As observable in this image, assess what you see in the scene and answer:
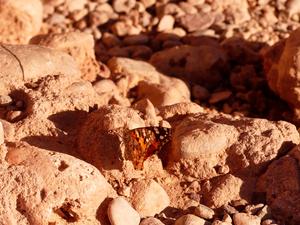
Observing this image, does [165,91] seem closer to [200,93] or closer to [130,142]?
[200,93]

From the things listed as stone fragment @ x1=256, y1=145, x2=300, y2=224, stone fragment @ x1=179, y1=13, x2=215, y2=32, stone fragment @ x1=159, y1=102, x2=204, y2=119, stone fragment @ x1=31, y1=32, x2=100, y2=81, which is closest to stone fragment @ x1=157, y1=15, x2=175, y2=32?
stone fragment @ x1=179, y1=13, x2=215, y2=32

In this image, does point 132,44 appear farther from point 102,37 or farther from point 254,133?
point 254,133

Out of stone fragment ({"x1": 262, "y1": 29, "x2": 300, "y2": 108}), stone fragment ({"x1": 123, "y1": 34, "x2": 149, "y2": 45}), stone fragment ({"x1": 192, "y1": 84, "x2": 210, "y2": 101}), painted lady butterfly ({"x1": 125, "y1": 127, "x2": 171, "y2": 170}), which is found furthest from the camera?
stone fragment ({"x1": 123, "y1": 34, "x2": 149, "y2": 45})

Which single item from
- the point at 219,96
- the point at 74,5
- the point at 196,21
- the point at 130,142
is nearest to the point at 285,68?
the point at 219,96

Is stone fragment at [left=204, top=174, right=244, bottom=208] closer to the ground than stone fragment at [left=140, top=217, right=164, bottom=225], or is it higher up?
higher up

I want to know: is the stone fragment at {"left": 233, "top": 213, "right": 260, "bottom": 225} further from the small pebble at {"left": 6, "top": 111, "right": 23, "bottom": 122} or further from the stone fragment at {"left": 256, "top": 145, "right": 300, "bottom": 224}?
the small pebble at {"left": 6, "top": 111, "right": 23, "bottom": 122}

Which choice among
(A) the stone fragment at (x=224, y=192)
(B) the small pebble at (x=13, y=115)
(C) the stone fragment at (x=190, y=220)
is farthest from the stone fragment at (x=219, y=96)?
(C) the stone fragment at (x=190, y=220)

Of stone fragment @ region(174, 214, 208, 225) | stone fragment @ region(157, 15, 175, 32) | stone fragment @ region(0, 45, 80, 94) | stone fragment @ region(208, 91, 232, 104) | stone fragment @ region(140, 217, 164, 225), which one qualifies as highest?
stone fragment @ region(0, 45, 80, 94)

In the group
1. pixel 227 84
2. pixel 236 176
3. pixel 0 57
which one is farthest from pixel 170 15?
pixel 236 176

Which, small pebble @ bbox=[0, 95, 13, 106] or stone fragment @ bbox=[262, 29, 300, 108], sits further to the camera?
stone fragment @ bbox=[262, 29, 300, 108]
